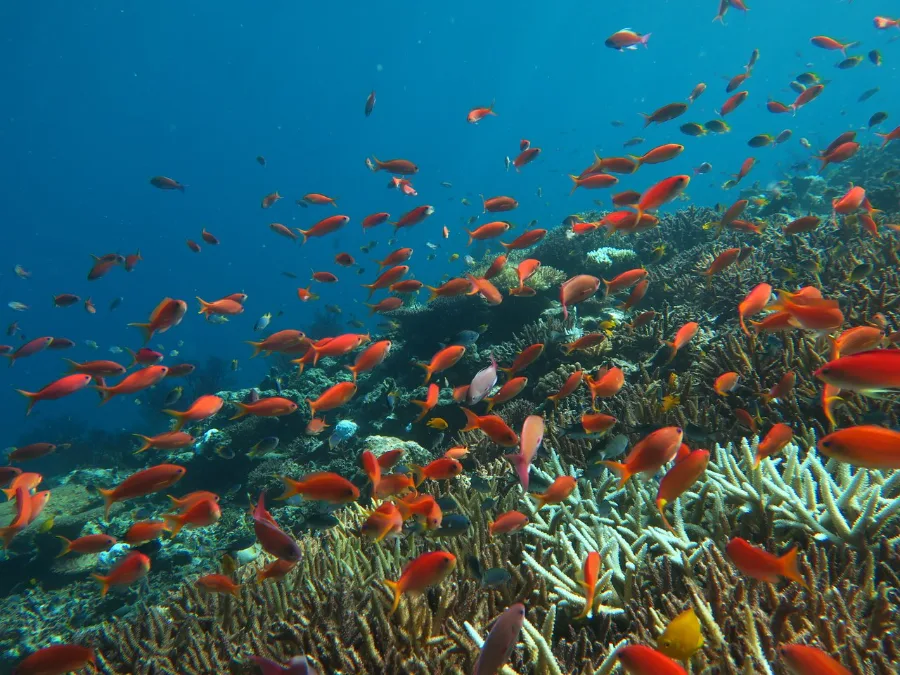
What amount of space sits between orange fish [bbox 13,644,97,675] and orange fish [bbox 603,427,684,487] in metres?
3.20

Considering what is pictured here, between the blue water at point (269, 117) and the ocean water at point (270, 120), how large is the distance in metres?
0.45

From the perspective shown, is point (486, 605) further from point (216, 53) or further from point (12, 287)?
point (12, 287)

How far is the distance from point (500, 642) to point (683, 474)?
1245 millimetres

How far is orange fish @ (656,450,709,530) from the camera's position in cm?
206

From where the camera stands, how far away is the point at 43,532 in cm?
756

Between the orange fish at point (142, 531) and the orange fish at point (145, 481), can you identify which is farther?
the orange fish at point (142, 531)

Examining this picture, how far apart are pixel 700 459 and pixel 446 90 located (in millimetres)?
122640

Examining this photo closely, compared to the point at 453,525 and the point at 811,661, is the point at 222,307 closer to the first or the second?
the point at 453,525

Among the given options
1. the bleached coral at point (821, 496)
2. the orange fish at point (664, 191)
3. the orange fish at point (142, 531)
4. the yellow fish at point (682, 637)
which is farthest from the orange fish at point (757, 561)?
the orange fish at point (142, 531)

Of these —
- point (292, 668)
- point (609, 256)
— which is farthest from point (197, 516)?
point (609, 256)

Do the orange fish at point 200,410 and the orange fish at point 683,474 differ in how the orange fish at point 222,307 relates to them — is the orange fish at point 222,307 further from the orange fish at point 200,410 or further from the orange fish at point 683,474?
the orange fish at point 683,474

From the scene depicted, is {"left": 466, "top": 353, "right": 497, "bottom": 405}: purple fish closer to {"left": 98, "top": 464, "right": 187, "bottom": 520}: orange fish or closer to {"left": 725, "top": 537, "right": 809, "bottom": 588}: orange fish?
{"left": 725, "top": 537, "right": 809, "bottom": 588}: orange fish

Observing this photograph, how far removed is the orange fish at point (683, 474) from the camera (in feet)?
6.76

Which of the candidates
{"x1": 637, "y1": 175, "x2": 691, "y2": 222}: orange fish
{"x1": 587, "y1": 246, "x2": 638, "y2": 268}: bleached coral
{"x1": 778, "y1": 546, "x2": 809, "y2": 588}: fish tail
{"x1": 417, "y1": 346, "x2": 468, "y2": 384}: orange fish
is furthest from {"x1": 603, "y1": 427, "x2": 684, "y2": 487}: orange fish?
{"x1": 587, "y1": 246, "x2": 638, "y2": 268}: bleached coral
